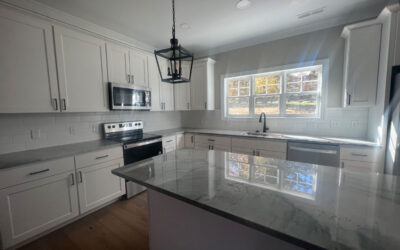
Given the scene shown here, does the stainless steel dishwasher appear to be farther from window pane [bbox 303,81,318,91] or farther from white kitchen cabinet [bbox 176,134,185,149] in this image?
white kitchen cabinet [bbox 176,134,185,149]

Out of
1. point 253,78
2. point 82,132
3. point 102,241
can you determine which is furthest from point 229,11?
point 102,241

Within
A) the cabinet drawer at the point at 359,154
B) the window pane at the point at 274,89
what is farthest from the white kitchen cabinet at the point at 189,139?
the cabinet drawer at the point at 359,154

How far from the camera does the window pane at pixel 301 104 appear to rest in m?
2.87

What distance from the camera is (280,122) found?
10.2ft

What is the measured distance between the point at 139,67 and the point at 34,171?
2.11 metres

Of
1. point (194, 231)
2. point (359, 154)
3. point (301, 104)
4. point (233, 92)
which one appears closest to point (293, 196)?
point (194, 231)

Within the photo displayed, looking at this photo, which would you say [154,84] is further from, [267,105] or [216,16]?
[267,105]

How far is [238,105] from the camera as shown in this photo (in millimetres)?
3588

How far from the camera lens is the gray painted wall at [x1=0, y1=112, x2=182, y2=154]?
1.95m

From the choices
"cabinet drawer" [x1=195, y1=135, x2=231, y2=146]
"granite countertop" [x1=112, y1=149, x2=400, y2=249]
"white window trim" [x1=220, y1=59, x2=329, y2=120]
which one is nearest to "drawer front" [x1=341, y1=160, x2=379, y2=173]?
"white window trim" [x1=220, y1=59, x2=329, y2=120]

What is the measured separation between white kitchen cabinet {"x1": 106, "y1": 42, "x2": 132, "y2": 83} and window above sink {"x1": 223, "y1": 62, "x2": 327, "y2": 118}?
6.58 feet

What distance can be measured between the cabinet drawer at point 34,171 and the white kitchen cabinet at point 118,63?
1356 millimetres

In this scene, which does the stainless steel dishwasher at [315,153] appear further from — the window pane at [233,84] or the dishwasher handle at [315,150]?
the window pane at [233,84]

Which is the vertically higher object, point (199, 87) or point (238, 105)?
point (199, 87)
